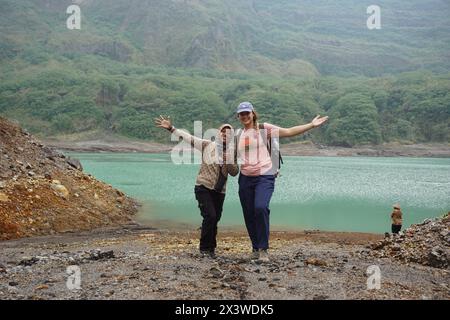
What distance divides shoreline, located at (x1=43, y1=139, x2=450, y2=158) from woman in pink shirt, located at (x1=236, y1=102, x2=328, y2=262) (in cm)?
9978

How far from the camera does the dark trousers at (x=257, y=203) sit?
7.34m

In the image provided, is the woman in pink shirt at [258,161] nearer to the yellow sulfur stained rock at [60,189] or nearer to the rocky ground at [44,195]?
the rocky ground at [44,195]

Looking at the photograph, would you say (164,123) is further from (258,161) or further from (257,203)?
(257,203)

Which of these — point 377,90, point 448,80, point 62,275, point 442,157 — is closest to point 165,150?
point 442,157

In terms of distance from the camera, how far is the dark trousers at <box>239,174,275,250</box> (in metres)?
7.34

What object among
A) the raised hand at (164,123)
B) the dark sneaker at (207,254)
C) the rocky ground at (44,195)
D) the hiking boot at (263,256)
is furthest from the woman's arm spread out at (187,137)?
the rocky ground at (44,195)

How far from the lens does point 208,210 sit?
793 cm

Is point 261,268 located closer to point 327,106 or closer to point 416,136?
point 416,136

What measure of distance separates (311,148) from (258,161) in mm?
108319

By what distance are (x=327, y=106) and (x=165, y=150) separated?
62.7 meters

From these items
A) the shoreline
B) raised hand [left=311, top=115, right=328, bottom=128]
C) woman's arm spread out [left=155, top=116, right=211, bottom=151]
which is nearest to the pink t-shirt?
raised hand [left=311, top=115, right=328, bottom=128]

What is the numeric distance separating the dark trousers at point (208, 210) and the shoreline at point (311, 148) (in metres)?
98.9

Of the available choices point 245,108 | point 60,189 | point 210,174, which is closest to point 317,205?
point 60,189
